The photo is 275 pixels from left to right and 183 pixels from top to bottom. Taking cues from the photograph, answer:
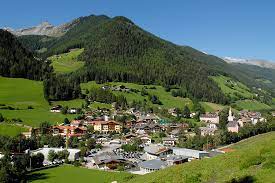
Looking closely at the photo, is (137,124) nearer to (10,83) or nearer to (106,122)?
(106,122)

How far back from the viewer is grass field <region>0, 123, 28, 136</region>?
122025 millimetres

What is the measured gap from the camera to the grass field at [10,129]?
400 ft

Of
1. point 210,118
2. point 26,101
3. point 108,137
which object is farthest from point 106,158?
point 210,118

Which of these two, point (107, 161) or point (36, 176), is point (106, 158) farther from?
point (36, 176)

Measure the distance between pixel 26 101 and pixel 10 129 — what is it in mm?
38935

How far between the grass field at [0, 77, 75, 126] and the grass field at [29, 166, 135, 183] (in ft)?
167

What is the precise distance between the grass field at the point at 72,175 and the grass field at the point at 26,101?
50.8m

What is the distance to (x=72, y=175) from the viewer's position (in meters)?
83.0

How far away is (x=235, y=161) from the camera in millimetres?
26859

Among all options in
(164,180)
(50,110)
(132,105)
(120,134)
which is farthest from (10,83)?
(164,180)

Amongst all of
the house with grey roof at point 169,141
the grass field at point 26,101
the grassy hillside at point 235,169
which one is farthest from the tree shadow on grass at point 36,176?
the grassy hillside at point 235,169

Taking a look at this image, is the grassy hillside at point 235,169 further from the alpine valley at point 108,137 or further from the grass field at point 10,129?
the grass field at point 10,129

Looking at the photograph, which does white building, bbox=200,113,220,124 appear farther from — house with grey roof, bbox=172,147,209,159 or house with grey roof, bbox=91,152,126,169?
house with grey roof, bbox=91,152,126,169

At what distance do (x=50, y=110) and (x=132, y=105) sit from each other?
144 ft
